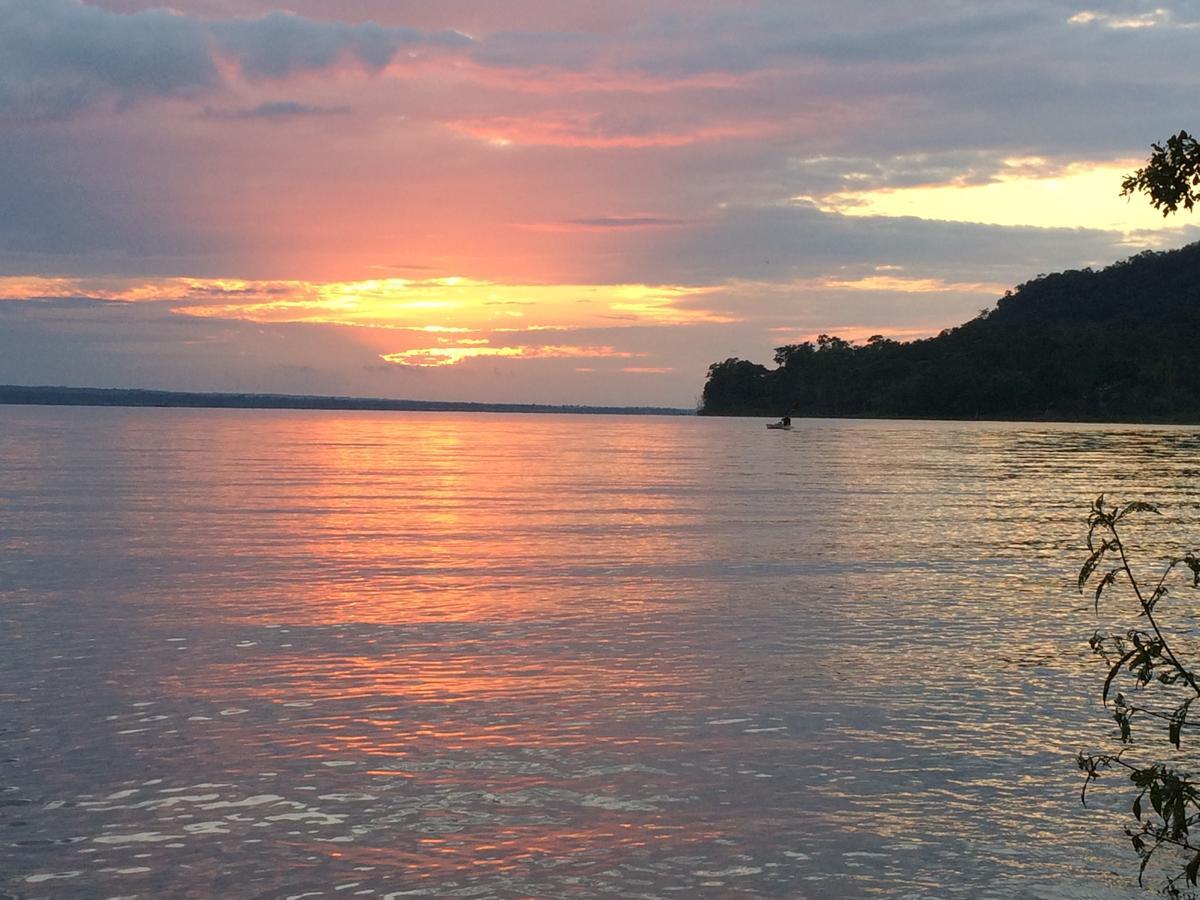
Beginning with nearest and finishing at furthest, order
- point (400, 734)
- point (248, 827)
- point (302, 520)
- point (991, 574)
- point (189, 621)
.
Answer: point (248, 827) < point (400, 734) < point (189, 621) < point (991, 574) < point (302, 520)

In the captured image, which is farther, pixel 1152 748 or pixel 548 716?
pixel 548 716

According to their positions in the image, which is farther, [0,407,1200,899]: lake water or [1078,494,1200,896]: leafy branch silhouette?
[0,407,1200,899]: lake water

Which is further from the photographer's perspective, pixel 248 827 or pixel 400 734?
pixel 400 734

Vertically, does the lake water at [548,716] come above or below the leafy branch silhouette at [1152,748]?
below

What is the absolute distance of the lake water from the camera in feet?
31.6

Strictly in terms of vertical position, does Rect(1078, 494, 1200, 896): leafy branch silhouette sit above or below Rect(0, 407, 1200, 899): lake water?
above

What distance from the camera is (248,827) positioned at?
1023cm

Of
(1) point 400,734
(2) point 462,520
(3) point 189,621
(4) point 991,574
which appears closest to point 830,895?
(1) point 400,734

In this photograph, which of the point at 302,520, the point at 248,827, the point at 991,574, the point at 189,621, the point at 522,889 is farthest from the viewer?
the point at 302,520

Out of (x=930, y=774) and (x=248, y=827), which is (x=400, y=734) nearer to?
(x=248, y=827)

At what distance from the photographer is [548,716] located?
45.6 feet

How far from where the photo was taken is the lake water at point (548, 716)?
9617 millimetres

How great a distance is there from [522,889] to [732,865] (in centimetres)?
168

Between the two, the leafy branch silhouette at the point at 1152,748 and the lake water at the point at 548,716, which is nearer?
the leafy branch silhouette at the point at 1152,748
